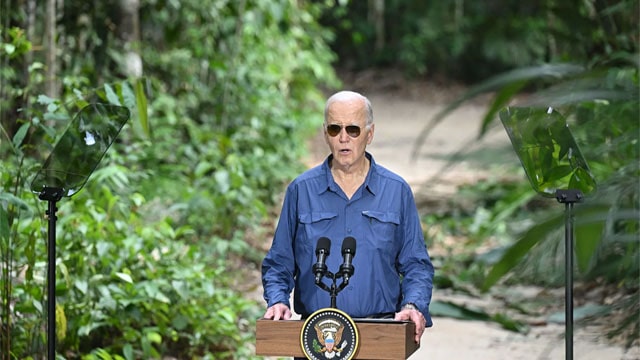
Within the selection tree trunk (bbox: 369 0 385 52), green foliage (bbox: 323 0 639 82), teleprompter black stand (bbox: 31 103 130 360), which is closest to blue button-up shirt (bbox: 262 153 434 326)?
teleprompter black stand (bbox: 31 103 130 360)

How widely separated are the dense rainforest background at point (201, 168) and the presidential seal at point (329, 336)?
349 mm

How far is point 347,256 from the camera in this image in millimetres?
2172

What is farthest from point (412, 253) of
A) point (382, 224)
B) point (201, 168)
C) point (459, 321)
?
point (201, 168)

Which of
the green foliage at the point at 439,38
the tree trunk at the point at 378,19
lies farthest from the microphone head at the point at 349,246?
the tree trunk at the point at 378,19

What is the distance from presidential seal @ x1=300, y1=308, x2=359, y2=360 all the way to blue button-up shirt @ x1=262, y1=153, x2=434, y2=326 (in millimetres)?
293

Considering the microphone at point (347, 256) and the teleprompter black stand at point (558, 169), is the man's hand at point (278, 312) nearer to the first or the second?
the microphone at point (347, 256)

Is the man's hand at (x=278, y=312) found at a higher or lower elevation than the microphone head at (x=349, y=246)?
lower

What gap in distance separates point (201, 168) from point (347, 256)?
495 centimetres

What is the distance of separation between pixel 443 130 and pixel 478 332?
1209 cm

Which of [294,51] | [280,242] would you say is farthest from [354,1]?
[280,242]

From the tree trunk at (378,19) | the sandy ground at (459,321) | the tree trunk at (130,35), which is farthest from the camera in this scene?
the tree trunk at (378,19)

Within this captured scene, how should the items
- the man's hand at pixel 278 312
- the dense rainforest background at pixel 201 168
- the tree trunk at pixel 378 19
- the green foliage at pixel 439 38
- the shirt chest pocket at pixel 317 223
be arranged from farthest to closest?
the tree trunk at pixel 378 19
the green foliage at pixel 439 38
the shirt chest pocket at pixel 317 223
the man's hand at pixel 278 312
the dense rainforest background at pixel 201 168

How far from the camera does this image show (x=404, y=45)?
23406mm

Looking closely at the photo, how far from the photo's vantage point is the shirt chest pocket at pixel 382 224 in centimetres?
241
